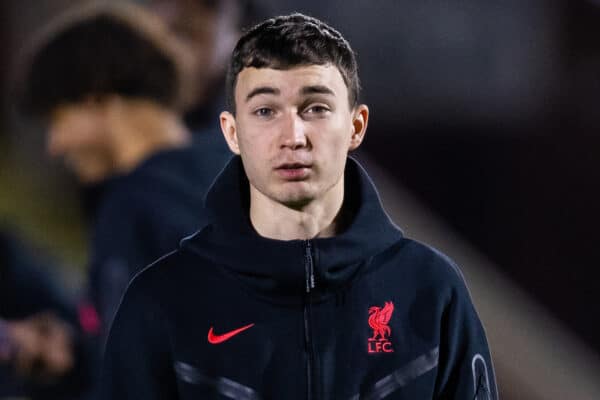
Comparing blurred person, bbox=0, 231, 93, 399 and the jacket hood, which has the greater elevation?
the jacket hood

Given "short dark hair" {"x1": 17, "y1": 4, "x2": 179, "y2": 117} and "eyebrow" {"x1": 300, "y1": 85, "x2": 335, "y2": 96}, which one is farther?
"short dark hair" {"x1": 17, "y1": 4, "x2": 179, "y2": 117}

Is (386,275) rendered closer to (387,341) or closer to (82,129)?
(387,341)

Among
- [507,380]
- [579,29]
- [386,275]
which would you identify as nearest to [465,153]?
[579,29]

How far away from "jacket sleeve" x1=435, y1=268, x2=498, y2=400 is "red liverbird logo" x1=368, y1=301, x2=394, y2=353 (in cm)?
7

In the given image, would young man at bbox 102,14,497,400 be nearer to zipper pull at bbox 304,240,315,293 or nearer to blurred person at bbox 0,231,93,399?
zipper pull at bbox 304,240,315,293

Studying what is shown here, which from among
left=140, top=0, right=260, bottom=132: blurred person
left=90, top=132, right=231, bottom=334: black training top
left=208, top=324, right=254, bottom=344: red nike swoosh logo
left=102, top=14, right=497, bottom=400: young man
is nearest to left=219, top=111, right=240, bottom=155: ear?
left=102, top=14, right=497, bottom=400: young man

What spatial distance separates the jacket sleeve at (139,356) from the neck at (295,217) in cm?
16

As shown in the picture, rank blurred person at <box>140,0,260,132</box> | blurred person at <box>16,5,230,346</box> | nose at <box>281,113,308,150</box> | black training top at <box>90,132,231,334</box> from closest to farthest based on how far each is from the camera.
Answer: nose at <box>281,113,308,150</box>, black training top at <box>90,132,231,334</box>, blurred person at <box>16,5,230,346</box>, blurred person at <box>140,0,260,132</box>

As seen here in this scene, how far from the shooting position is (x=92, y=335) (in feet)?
9.25

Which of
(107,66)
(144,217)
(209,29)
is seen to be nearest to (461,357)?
(144,217)

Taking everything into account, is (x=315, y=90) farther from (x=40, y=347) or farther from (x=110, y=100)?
(x=40, y=347)

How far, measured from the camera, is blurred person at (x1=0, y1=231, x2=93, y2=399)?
2.88m

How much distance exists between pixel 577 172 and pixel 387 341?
2.75 m

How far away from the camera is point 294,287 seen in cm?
132
